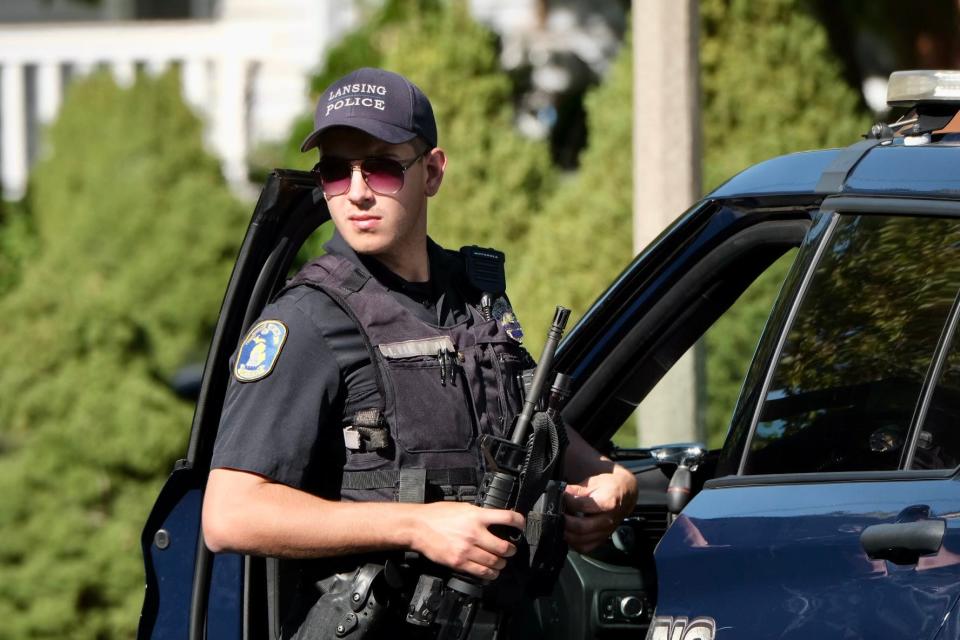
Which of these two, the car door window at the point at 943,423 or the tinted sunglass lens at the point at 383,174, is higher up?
the tinted sunglass lens at the point at 383,174

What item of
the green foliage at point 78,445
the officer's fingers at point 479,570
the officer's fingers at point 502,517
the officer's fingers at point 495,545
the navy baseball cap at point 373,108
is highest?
the navy baseball cap at point 373,108

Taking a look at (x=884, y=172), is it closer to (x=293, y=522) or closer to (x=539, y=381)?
(x=539, y=381)

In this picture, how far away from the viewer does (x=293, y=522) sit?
2260mm

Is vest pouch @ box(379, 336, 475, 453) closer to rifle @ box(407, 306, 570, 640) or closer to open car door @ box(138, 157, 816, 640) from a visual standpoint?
rifle @ box(407, 306, 570, 640)

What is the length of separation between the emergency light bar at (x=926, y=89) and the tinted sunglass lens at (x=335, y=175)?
36.3 inches

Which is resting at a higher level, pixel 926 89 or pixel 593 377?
pixel 926 89

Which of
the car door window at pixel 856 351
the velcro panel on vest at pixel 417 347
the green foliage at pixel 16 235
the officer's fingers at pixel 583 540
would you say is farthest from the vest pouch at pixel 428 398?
the green foliage at pixel 16 235

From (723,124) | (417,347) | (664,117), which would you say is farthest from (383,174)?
(723,124)

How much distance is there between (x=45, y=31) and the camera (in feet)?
35.1

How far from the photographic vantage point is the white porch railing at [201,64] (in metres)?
10.5

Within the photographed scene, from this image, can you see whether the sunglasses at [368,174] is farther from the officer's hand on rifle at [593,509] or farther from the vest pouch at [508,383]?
the officer's hand on rifle at [593,509]

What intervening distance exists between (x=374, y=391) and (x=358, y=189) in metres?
0.34

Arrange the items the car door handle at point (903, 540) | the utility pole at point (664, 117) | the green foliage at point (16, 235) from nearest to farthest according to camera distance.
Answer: the car door handle at point (903, 540)
the utility pole at point (664, 117)
the green foliage at point (16, 235)

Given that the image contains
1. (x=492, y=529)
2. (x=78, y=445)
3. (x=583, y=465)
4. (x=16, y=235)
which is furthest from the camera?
(x=16, y=235)
